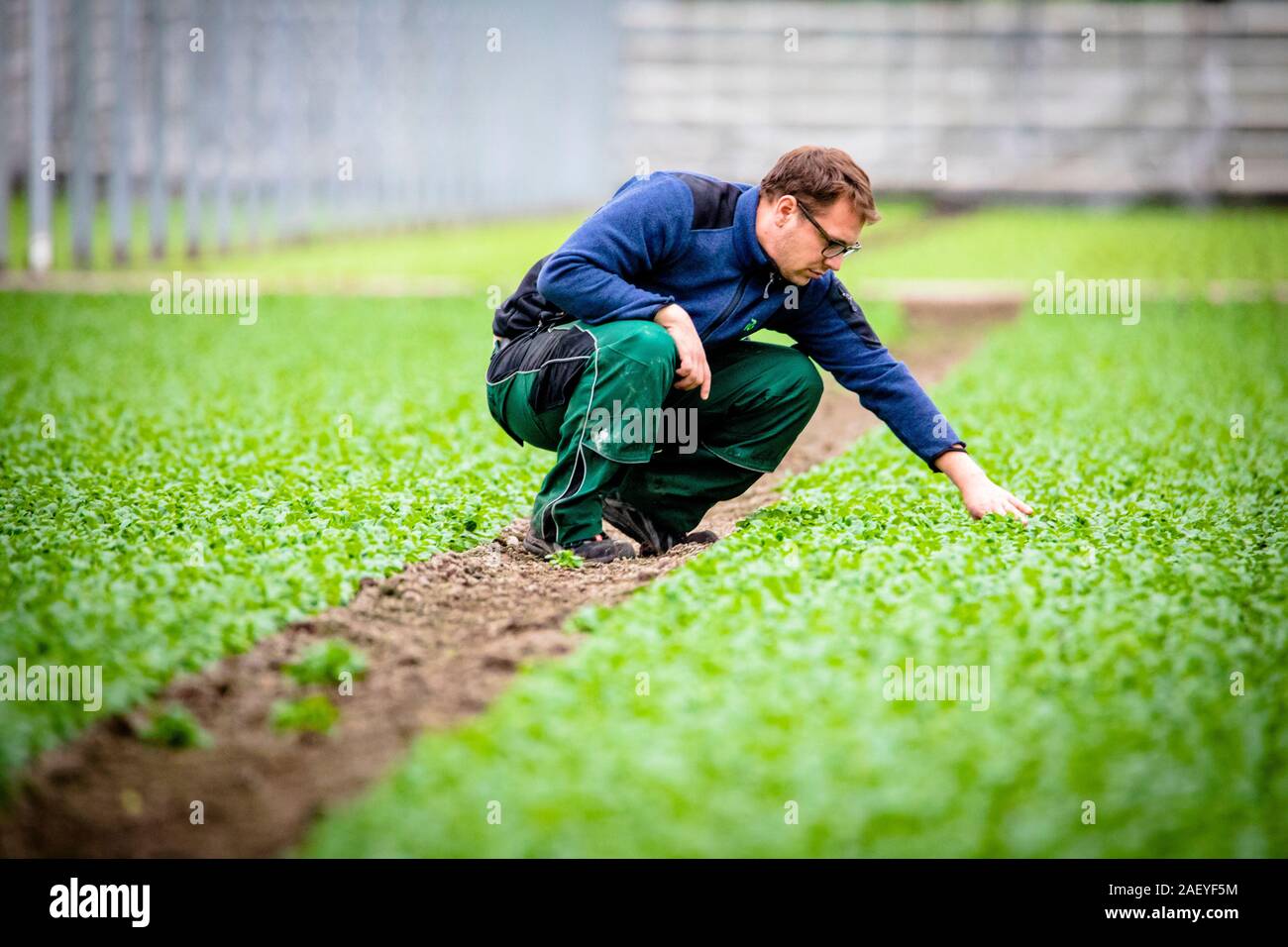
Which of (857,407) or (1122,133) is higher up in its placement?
(1122,133)

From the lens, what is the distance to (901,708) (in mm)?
3393

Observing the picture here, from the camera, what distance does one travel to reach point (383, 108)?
26.5 metres

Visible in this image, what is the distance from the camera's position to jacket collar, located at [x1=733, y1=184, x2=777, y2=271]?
4.66 m

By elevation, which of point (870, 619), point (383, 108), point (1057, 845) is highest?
point (383, 108)

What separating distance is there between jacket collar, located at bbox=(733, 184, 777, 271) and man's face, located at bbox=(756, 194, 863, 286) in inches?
1.0

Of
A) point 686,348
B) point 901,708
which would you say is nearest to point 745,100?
point 686,348

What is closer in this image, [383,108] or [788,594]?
→ [788,594]

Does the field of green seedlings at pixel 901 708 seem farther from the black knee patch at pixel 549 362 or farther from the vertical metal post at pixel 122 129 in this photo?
the vertical metal post at pixel 122 129

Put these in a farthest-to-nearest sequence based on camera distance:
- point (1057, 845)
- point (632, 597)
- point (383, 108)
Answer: point (383, 108), point (632, 597), point (1057, 845)

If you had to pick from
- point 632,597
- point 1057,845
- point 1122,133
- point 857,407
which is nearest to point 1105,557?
point 632,597

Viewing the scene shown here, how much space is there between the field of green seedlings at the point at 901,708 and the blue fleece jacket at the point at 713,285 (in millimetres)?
562

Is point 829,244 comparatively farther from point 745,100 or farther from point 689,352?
point 745,100
